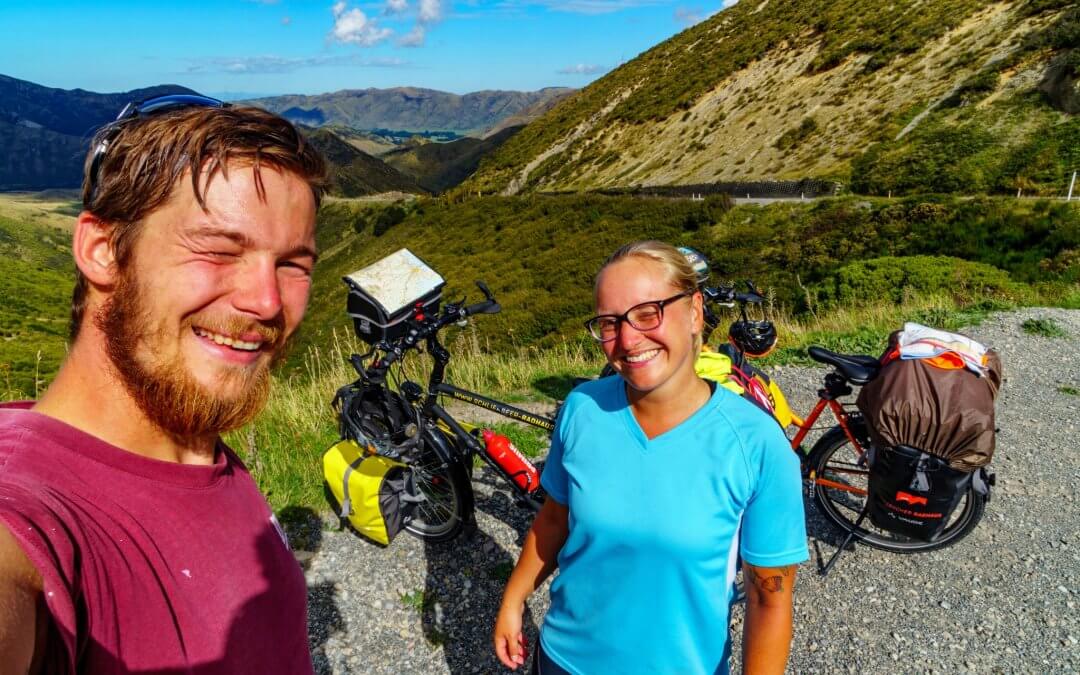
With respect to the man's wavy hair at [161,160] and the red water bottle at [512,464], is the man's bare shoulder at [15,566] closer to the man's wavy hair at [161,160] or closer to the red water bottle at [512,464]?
the man's wavy hair at [161,160]

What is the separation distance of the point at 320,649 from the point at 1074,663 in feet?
12.7

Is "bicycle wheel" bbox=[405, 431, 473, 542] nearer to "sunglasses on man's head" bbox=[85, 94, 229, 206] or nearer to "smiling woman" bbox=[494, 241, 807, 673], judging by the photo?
"smiling woman" bbox=[494, 241, 807, 673]

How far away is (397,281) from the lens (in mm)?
3479

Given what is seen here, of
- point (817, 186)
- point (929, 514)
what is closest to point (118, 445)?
point (929, 514)

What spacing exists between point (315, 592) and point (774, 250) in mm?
19902

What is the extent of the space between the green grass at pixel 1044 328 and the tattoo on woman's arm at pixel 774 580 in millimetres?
8279

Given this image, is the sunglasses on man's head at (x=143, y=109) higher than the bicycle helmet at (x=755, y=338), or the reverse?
the sunglasses on man's head at (x=143, y=109)

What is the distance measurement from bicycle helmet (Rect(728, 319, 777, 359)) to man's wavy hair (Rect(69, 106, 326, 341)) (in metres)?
3.25

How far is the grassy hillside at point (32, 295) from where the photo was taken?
258 inches

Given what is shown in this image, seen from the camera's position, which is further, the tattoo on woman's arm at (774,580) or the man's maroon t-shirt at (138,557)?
the tattoo on woman's arm at (774,580)

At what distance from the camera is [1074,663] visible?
287 cm

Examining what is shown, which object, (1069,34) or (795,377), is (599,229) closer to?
(1069,34)

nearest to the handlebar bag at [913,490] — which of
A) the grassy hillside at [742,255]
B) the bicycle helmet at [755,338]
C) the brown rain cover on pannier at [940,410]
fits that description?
the brown rain cover on pannier at [940,410]

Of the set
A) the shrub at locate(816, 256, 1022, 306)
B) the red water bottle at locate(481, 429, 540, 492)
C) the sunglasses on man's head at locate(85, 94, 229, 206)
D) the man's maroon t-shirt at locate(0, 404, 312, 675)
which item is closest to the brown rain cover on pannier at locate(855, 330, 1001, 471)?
the red water bottle at locate(481, 429, 540, 492)
